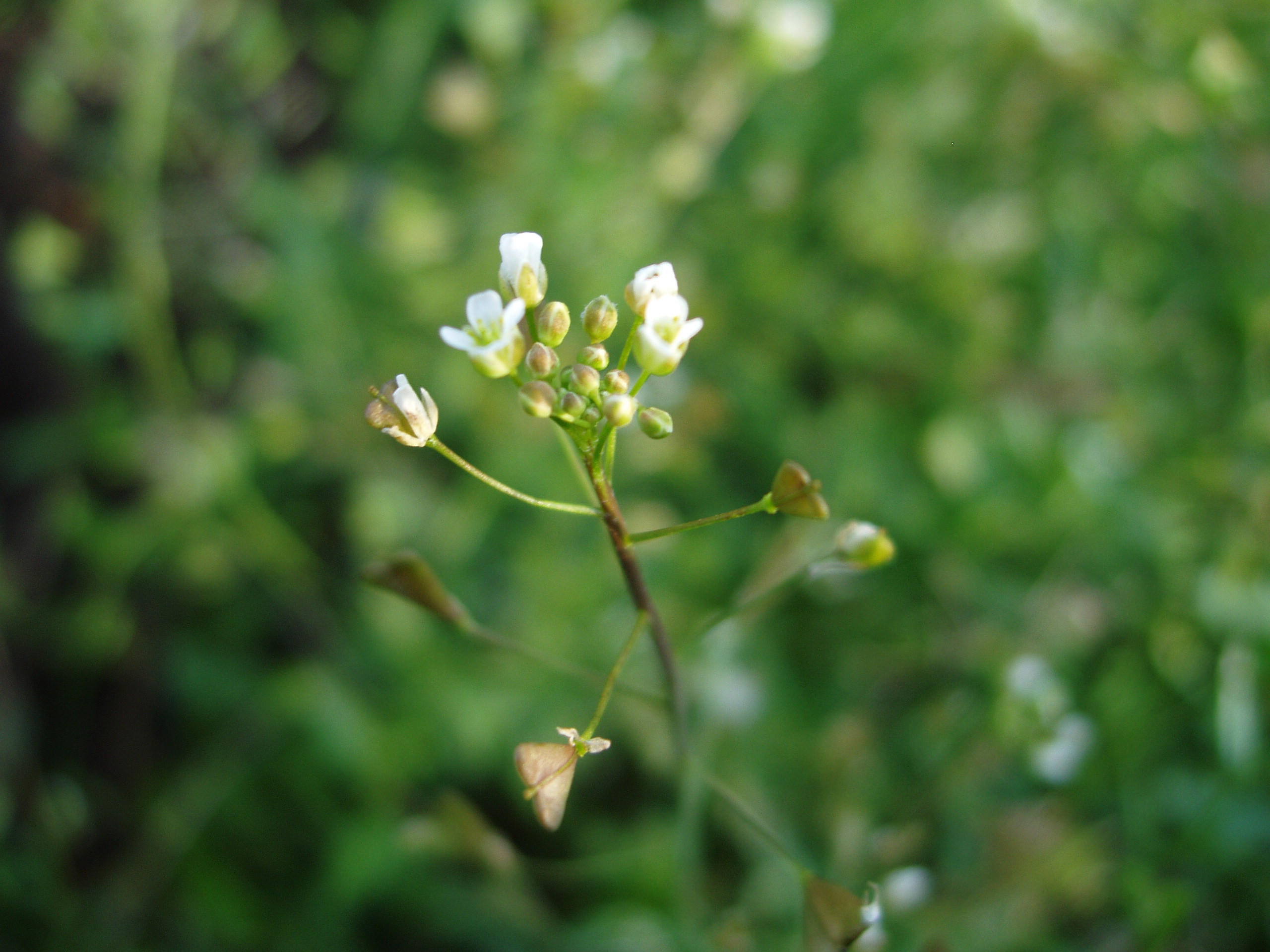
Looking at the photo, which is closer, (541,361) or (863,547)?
(541,361)

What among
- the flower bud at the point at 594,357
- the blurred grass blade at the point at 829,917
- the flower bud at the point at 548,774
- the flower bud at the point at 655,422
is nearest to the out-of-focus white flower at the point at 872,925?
the blurred grass blade at the point at 829,917

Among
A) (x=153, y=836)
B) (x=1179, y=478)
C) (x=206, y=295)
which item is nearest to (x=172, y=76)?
(x=206, y=295)

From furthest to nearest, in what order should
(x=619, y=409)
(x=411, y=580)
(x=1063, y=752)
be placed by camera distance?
(x=1063, y=752)
(x=411, y=580)
(x=619, y=409)

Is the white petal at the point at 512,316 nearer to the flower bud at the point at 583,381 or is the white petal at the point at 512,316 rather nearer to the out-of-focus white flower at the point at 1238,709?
the flower bud at the point at 583,381

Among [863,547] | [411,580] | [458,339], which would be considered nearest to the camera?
[458,339]

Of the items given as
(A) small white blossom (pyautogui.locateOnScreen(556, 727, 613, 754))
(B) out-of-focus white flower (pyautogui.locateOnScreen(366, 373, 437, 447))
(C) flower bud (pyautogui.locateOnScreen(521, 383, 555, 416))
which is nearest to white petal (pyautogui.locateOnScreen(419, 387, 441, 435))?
(B) out-of-focus white flower (pyautogui.locateOnScreen(366, 373, 437, 447))

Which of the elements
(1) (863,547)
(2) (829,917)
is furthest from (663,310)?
(2) (829,917)

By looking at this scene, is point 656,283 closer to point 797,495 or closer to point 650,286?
point 650,286

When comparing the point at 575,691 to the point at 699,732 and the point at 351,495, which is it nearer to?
the point at 699,732
